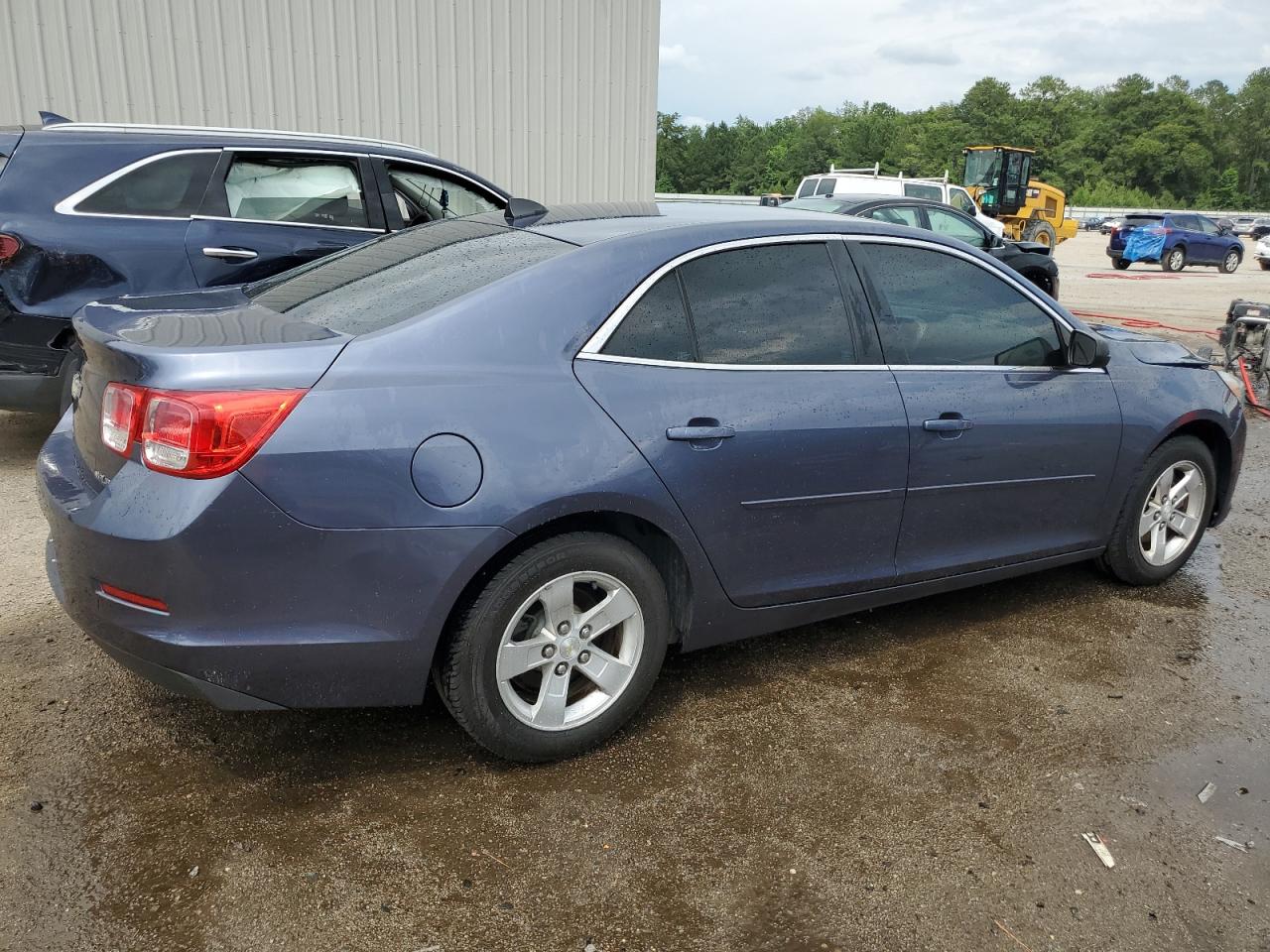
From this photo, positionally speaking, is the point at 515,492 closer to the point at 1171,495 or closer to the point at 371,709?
the point at 371,709

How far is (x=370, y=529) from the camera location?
2582mm

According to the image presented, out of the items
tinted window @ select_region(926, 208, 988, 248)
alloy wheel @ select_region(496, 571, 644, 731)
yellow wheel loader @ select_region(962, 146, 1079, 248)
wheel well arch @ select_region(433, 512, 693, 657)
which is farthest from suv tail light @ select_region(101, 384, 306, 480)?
yellow wheel loader @ select_region(962, 146, 1079, 248)

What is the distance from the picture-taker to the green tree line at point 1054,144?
10631 cm

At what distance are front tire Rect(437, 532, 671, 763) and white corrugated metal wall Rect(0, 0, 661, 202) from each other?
29.8 ft

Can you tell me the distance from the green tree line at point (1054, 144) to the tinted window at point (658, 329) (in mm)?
97704

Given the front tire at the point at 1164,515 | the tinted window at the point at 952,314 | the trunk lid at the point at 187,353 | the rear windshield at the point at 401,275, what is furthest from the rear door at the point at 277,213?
the front tire at the point at 1164,515

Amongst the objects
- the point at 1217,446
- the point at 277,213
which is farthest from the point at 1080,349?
the point at 277,213

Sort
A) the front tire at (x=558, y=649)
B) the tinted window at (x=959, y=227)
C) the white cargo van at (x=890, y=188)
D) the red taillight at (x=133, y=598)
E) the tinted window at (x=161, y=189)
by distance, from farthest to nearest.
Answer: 1. the white cargo van at (x=890, y=188)
2. the tinted window at (x=959, y=227)
3. the tinted window at (x=161, y=189)
4. the front tire at (x=558, y=649)
5. the red taillight at (x=133, y=598)

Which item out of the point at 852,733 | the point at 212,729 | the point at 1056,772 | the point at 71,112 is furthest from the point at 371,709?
the point at 71,112

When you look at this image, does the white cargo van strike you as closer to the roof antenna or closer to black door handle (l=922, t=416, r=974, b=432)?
the roof antenna

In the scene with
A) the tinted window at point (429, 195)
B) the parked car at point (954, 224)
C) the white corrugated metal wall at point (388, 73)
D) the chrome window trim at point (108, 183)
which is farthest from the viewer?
the parked car at point (954, 224)

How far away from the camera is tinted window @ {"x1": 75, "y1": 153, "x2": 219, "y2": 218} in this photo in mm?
5543

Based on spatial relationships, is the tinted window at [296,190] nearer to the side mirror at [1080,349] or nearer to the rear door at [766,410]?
the rear door at [766,410]

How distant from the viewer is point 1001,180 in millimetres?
30047
